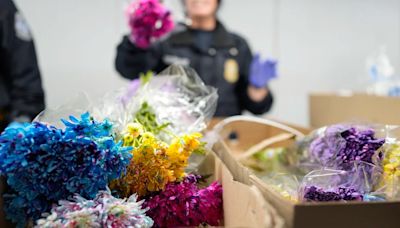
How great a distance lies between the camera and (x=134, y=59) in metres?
1.44

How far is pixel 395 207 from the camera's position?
45 cm

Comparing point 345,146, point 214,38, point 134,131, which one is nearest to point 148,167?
point 134,131

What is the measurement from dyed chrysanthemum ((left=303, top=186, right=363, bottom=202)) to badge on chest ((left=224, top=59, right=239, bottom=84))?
3.63 ft

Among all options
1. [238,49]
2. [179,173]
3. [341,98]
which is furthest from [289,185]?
[238,49]

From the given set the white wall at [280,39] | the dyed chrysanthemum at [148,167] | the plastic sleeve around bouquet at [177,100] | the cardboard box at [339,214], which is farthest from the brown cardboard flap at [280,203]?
the white wall at [280,39]

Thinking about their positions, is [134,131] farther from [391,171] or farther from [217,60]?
[217,60]

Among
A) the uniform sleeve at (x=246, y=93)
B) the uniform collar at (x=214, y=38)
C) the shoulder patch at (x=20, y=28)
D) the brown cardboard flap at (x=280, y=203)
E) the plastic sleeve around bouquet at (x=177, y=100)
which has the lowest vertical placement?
the uniform sleeve at (x=246, y=93)

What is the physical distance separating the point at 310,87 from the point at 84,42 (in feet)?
4.75

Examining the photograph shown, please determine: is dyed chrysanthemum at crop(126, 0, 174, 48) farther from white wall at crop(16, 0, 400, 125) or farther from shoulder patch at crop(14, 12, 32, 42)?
white wall at crop(16, 0, 400, 125)

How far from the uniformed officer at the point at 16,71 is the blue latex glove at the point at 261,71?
0.78m

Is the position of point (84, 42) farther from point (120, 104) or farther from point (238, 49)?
point (120, 104)

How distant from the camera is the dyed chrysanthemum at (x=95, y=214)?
1.58 ft

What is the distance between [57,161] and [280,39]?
7.54 feet

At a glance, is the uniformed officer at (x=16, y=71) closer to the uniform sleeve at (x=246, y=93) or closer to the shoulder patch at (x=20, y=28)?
the shoulder patch at (x=20, y=28)
